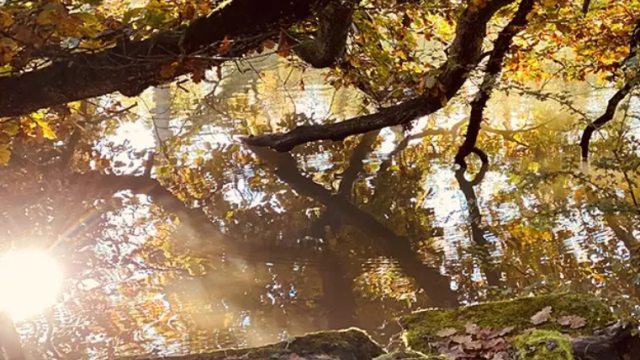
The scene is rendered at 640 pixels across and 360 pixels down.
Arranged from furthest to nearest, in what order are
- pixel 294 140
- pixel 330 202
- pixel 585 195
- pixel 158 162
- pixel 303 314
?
pixel 158 162 < pixel 294 140 < pixel 330 202 < pixel 585 195 < pixel 303 314

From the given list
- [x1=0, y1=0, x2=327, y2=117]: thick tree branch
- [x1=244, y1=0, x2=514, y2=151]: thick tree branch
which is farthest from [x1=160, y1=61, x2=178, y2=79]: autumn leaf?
[x1=244, y1=0, x2=514, y2=151]: thick tree branch

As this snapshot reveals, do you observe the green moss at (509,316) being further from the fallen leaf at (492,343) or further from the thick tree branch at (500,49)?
the thick tree branch at (500,49)

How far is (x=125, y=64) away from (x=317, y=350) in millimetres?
1767

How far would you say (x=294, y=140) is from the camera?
29.8 ft

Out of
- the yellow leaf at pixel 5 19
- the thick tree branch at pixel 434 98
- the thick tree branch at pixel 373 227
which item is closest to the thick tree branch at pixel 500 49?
the thick tree branch at pixel 434 98

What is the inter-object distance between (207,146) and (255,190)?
2539 mm

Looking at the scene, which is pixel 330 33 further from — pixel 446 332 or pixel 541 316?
pixel 541 316

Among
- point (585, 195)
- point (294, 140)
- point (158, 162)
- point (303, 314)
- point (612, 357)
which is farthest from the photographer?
point (158, 162)

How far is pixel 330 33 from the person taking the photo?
3.96 m

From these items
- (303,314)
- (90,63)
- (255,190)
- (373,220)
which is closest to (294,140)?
(255,190)

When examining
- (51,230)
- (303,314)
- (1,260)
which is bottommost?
(303,314)

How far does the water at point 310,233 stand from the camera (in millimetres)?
5254

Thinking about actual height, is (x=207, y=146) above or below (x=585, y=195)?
above

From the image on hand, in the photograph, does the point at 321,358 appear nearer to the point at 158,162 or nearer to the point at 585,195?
the point at 585,195
